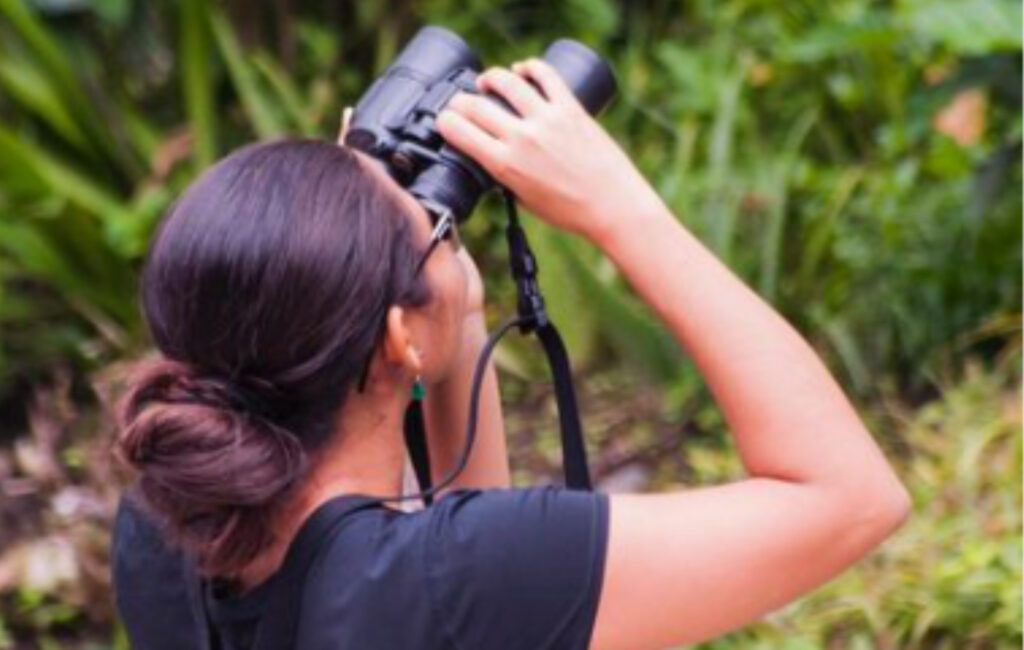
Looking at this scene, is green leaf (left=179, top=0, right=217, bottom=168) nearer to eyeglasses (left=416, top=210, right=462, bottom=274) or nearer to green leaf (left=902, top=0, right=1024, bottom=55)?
green leaf (left=902, top=0, right=1024, bottom=55)

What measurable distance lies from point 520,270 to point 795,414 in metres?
Result: 0.30

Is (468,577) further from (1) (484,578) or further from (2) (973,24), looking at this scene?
(2) (973,24)

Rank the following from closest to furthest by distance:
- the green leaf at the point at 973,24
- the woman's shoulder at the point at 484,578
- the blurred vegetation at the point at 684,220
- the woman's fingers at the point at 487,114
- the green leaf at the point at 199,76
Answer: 1. the woman's shoulder at the point at 484,578
2. the woman's fingers at the point at 487,114
3. the green leaf at the point at 973,24
4. the blurred vegetation at the point at 684,220
5. the green leaf at the point at 199,76

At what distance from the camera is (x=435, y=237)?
1.71 m

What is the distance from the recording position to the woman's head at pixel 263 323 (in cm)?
161

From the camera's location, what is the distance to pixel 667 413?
4.37 metres

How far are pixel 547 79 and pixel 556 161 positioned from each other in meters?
0.10

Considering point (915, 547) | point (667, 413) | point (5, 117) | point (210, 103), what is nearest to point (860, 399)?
point (667, 413)

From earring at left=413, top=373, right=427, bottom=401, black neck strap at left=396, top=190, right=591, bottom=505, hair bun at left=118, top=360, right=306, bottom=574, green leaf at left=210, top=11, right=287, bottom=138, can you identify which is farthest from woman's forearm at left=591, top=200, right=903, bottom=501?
green leaf at left=210, top=11, right=287, bottom=138

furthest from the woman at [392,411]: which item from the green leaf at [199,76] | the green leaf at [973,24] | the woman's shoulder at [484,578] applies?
the green leaf at [199,76]

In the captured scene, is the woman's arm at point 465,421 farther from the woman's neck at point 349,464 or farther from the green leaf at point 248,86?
the green leaf at point 248,86

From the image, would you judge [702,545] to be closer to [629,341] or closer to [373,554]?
[373,554]

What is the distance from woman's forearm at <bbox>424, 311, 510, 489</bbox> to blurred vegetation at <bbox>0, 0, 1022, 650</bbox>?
137 centimetres

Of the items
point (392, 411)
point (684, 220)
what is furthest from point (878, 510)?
point (684, 220)
